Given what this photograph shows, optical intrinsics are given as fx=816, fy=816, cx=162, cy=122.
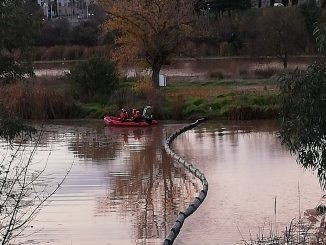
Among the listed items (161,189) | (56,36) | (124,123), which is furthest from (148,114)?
(56,36)

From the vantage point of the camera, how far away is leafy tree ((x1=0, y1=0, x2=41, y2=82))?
1155cm

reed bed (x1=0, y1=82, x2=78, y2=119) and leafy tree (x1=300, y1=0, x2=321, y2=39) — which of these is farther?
leafy tree (x1=300, y1=0, x2=321, y2=39)

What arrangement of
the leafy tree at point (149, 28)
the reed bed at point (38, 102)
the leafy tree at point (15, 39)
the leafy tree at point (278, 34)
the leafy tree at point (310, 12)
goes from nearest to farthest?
the leafy tree at point (15, 39)
the reed bed at point (38, 102)
the leafy tree at point (149, 28)
the leafy tree at point (278, 34)
the leafy tree at point (310, 12)

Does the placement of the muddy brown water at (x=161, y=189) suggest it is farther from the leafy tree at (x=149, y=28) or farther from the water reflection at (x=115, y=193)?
the leafy tree at (x=149, y=28)

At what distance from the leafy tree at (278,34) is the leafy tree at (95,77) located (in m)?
17.0

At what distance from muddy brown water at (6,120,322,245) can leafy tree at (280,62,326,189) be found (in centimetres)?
300

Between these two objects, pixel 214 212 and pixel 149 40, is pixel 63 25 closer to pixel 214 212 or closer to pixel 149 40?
pixel 149 40

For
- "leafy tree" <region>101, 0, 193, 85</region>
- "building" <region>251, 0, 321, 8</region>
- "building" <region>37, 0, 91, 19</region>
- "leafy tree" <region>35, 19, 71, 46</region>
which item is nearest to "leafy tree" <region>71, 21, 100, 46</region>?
"leafy tree" <region>35, 19, 71, 46</region>

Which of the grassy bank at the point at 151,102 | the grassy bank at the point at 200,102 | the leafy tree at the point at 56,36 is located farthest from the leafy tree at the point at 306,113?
the leafy tree at the point at 56,36

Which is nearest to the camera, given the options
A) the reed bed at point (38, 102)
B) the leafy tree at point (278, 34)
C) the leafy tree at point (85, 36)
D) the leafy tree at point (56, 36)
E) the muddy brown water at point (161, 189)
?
the muddy brown water at point (161, 189)

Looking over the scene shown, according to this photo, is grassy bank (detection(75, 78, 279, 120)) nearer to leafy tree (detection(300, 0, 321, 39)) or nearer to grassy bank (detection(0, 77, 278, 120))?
grassy bank (detection(0, 77, 278, 120))

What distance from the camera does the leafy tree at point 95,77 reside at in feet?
125

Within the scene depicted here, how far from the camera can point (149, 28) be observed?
1641 inches

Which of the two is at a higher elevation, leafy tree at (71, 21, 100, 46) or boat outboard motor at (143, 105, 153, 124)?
leafy tree at (71, 21, 100, 46)
